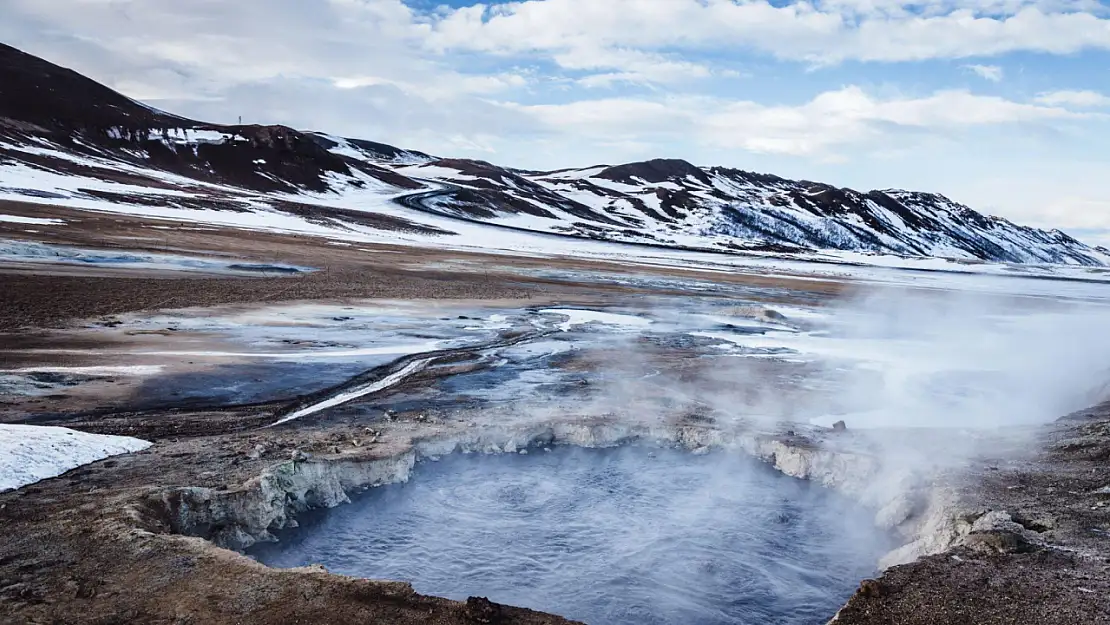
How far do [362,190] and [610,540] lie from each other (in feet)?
293

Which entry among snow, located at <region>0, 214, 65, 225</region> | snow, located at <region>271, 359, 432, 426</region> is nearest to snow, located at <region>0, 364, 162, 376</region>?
snow, located at <region>271, 359, 432, 426</region>

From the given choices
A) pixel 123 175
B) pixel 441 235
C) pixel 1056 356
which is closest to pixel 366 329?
pixel 1056 356

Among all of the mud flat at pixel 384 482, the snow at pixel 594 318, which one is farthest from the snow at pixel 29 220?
the mud flat at pixel 384 482

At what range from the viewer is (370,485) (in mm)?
9680

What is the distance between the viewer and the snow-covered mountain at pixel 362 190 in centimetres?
6281

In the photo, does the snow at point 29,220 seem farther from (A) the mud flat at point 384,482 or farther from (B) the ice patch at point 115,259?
(A) the mud flat at point 384,482

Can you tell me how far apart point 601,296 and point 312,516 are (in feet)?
76.2

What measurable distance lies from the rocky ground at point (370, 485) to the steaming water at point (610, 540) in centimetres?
49

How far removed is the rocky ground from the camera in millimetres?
5754

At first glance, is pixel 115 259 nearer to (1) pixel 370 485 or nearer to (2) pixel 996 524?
(1) pixel 370 485

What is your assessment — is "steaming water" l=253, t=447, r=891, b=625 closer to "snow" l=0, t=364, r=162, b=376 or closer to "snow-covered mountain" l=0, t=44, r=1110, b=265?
"snow" l=0, t=364, r=162, b=376

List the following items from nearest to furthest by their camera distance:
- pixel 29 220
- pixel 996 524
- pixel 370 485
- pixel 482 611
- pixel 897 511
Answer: pixel 482 611, pixel 996 524, pixel 897 511, pixel 370 485, pixel 29 220

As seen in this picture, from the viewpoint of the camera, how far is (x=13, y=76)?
90.5 metres

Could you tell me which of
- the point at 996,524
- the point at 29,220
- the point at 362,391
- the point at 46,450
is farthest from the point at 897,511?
the point at 29,220
